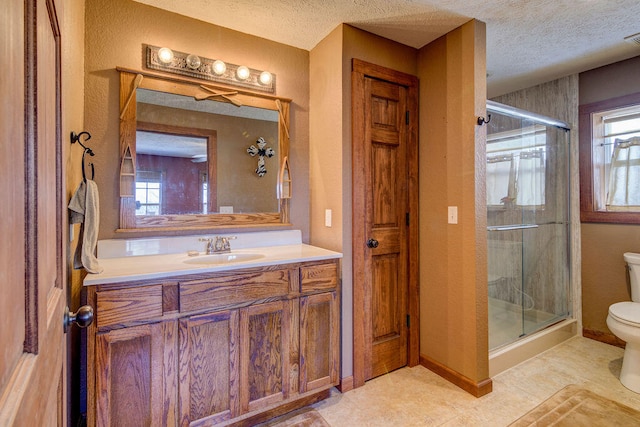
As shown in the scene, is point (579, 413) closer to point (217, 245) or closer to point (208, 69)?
point (217, 245)

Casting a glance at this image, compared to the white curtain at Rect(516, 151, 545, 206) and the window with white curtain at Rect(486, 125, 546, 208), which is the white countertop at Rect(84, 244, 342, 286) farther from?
the white curtain at Rect(516, 151, 545, 206)

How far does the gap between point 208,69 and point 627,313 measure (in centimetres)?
324

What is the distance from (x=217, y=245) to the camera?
202cm

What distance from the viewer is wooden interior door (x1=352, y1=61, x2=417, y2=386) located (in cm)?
→ 213

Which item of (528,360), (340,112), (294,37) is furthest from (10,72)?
(528,360)

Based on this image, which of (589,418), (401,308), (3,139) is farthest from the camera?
(401,308)

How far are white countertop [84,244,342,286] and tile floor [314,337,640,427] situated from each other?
0.93m

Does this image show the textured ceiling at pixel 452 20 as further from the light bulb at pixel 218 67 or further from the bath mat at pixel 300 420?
the bath mat at pixel 300 420

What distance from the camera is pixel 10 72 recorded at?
0.40 m

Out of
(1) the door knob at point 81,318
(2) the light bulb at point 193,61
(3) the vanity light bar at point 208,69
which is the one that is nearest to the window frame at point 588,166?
(3) the vanity light bar at point 208,69

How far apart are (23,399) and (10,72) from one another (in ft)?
1.40

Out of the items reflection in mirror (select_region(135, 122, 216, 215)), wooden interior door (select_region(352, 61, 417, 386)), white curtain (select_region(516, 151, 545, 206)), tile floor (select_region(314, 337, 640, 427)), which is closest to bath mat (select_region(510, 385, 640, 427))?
tile floor (select_region(314, 337, 640, 427))

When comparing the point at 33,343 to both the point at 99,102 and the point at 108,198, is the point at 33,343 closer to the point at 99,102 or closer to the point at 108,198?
the point at 108,198

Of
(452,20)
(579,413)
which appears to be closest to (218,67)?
(452,20)
